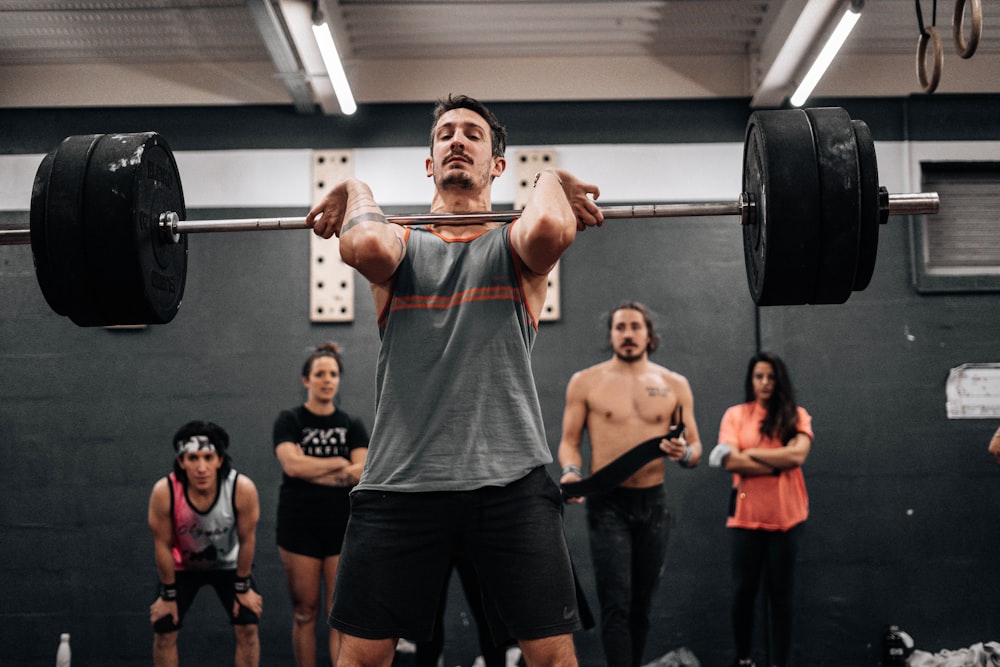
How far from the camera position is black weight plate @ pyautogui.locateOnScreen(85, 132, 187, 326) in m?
1.88

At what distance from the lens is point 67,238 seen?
1865 mm

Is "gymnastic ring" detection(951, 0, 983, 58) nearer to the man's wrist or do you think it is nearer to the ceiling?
the ceiling

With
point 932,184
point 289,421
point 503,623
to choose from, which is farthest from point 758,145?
point 932,184

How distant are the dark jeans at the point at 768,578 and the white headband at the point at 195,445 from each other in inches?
89.4

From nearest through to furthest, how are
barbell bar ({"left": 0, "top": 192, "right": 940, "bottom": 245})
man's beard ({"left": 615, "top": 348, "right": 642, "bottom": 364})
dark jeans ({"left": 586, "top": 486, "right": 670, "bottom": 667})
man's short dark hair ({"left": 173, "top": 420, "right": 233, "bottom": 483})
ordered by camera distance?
barbell bar ({"left": 0, "top": 192, "right": 940, "bottom": 245}) → dark jeans ({"left": 586, "top": 486, "right": 670, "bottom": 667}) → man's short dark hair ({"left": 173, "top": 420, "right": 233, "bottom": 483}) → man's beard ({"left": 615, "top": 348, "right": 642, "bottom": 364})

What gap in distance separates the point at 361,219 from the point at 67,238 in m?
0.70

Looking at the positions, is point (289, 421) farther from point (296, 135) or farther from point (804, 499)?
point (804, 499)

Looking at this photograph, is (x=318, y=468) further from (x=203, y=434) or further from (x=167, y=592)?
(x=167, y=592)

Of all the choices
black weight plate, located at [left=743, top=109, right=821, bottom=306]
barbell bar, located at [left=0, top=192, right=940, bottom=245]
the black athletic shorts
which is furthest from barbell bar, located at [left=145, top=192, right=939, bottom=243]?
the black athletic shorts

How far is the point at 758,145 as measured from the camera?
1.95 m

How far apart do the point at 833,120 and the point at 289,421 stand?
2629 millimetres

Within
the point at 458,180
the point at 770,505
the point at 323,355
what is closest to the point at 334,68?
the point at 323,355

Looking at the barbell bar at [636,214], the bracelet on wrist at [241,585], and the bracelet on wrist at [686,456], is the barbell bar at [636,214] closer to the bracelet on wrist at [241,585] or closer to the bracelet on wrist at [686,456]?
the bracelet on wrist at [686,456]

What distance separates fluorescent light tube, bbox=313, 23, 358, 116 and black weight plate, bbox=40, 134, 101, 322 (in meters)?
1.71
